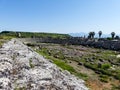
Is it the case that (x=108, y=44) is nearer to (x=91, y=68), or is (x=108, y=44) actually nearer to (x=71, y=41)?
(x=71, y=41)

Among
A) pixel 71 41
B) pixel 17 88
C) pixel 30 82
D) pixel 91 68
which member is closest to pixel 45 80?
pixel 30 82

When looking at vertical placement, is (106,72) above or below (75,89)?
below

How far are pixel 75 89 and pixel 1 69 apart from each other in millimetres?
6945

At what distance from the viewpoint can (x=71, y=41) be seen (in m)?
165

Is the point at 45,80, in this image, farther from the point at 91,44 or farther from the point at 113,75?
the point at 91,44

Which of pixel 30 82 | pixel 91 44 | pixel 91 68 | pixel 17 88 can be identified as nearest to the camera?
pixel 17 88

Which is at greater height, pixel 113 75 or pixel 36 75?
pixel 36 75

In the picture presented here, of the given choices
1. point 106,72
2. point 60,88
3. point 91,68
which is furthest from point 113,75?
point 60,88

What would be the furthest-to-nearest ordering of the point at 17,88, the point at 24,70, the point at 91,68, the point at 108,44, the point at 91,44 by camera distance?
1. the point at 91,44
2. the point at 108,44
3. the point at 91,68
4. the point at 24,70
5. the point at 17,88

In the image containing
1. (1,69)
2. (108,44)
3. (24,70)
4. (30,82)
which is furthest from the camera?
(108,44)

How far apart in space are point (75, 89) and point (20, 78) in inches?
191

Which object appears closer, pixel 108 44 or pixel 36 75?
pixel 36 75

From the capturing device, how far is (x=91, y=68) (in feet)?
204

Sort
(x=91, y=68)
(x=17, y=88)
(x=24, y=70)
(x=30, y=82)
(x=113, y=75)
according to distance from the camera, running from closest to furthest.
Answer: (x=17, y=88) → (x=30, y=82) → (x=24, y=70) → (x=113, y=75) → (x=91, y=68)
